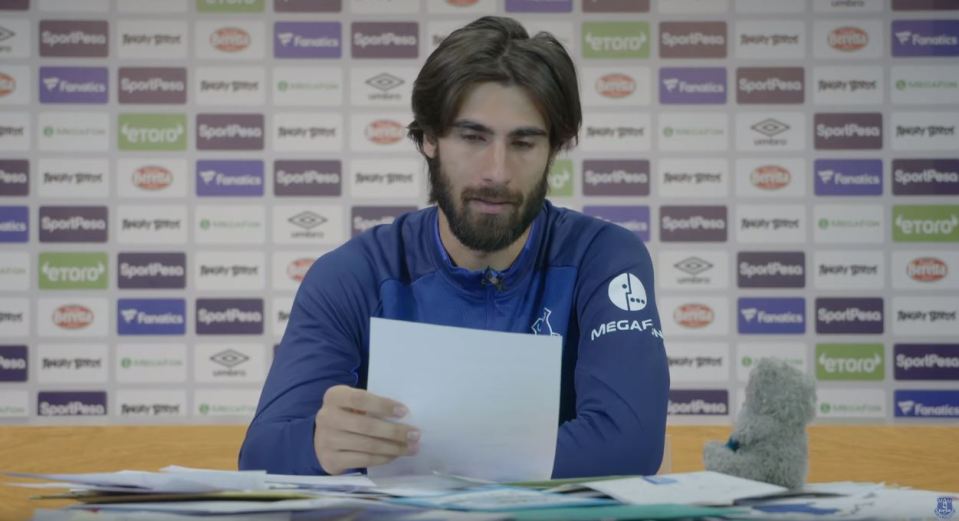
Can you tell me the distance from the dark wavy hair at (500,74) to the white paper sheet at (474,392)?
1.88ft

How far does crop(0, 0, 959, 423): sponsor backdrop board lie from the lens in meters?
4.79

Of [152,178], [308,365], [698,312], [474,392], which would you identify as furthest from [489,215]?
[152,178]

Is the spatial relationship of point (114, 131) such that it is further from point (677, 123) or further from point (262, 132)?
point (677, 123)

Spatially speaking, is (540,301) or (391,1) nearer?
(540,301)

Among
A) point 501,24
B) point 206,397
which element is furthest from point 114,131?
point 501,24

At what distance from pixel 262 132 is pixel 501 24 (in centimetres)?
346

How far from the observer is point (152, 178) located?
15.8ft

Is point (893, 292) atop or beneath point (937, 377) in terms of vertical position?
atop

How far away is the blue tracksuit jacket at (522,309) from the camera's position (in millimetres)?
1343

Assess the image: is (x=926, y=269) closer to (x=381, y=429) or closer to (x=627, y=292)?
(x=627, y=292)

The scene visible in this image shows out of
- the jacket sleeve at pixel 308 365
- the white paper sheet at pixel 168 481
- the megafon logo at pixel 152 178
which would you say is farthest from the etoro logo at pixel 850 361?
the white paper sheet at pixel 168 481

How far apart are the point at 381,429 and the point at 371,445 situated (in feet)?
0.10

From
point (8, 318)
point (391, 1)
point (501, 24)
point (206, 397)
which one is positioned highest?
point (391, 1)

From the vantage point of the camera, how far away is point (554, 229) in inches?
62.4
